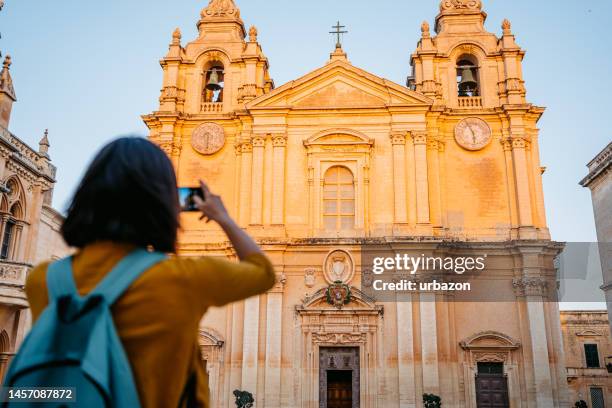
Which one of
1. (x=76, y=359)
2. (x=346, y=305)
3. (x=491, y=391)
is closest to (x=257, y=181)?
(x=346, y=305)

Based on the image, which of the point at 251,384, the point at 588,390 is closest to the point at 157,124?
the point at 251,384

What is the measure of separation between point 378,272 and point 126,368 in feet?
58.3

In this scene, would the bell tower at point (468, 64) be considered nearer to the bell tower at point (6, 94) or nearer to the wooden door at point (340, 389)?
the wooden door at point (340, 389)

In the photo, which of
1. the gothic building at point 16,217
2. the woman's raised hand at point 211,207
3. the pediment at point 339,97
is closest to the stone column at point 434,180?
the pediment at point 339,97

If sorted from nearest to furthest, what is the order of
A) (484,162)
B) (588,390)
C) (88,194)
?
(88,194)
(484,162)
(588,390)

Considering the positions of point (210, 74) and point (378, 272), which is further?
point (210, 74)

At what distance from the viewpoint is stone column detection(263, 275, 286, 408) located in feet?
57.6

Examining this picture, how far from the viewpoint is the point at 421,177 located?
19750 mm

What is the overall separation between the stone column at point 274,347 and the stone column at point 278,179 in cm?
230

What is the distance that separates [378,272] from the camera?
1884 cm

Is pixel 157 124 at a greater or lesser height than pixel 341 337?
greater

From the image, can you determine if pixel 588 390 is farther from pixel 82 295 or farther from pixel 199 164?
pixel 82 295

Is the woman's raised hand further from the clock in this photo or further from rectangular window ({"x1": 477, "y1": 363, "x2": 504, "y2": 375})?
the clock

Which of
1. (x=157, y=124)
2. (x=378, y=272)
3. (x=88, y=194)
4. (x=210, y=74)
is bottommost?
(x=88, y=194)
